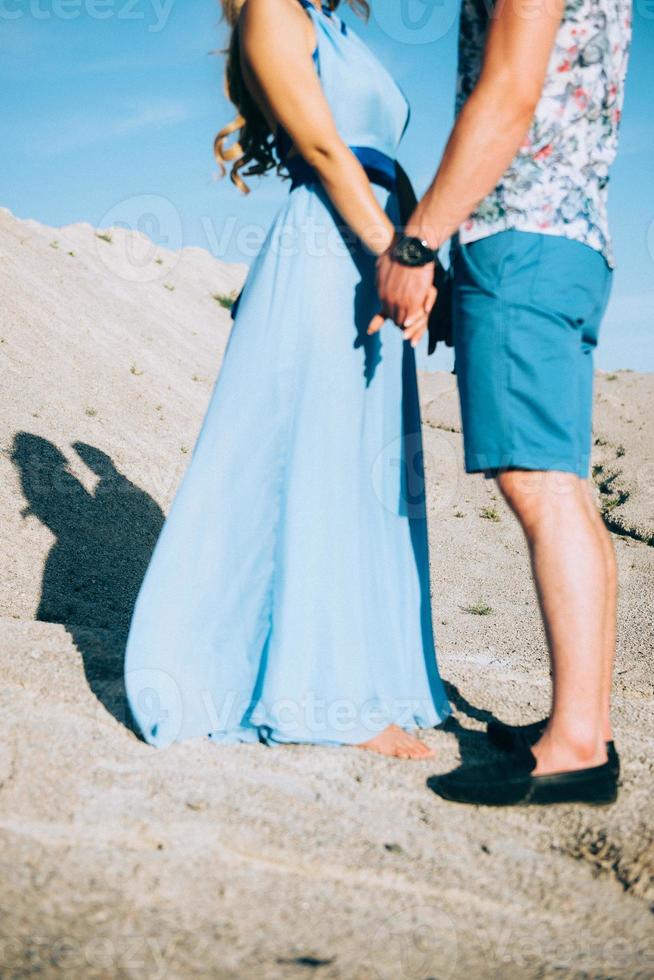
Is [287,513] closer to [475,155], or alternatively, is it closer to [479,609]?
[475,155]

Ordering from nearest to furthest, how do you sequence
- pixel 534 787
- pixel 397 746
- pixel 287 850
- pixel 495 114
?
pixel 287 850 → pixel 495 114 → pixel 534 787 → pixel 397 746

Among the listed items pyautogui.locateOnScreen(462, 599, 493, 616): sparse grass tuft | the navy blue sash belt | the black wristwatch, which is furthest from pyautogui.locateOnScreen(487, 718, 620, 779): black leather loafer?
pyautogui.locateOnScreen(462, 599, 493, 616): sparse grass tuft

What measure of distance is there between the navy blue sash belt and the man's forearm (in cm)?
44

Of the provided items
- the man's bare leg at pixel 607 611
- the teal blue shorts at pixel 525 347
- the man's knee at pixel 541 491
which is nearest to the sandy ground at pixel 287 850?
the man's bare leg at pixel 607 611

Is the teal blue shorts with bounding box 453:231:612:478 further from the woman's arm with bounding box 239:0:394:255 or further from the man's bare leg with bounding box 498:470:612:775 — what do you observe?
the woman's arm with bounding box 239:0:394:255

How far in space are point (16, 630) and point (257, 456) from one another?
1257 mm

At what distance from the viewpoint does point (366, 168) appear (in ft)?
7.75

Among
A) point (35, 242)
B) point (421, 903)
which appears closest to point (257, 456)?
point (421, 903)

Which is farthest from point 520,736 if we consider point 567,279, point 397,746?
point 567,279

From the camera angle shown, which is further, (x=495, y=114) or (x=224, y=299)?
(x=224, y=299)

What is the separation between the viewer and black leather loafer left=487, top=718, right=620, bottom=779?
2.01m

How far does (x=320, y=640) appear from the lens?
2.33m

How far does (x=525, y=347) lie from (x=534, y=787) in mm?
987

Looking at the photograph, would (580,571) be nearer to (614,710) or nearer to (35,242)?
(614,710)
